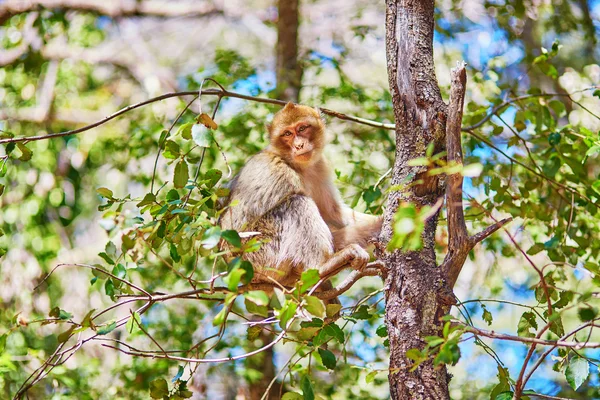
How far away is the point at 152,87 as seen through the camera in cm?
757

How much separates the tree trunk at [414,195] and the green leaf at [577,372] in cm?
56

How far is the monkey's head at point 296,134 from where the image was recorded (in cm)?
528

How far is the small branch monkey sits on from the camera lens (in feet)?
15.7

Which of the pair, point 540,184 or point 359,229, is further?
point 359,229

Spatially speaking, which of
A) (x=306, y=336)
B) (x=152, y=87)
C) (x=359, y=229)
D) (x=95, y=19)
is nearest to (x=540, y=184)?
(x=359, y=229)

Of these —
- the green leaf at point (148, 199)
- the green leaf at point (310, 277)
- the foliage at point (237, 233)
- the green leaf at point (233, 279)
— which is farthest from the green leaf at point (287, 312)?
the green leaf at point (148, 199)

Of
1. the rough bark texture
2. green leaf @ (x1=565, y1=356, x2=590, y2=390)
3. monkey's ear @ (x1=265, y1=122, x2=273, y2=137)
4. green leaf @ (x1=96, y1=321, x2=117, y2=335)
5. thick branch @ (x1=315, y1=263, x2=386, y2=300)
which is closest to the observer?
green leaf @ (x1=565, y1=356, x2=590, y2=390)

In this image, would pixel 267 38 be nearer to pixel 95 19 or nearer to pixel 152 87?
pixel 95 19

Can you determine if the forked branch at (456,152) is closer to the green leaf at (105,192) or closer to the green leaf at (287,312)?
the green leaf at (287,312)

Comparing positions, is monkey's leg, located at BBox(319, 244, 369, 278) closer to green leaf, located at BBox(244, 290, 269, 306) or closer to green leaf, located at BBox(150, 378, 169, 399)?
green leaf, located at BBox(150, 378, 169, 399)

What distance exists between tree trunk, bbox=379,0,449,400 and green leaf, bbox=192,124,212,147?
1.00 metres

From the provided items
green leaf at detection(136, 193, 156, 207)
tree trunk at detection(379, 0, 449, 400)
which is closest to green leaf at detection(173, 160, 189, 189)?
green leaf at detection(136, 193, 156, 207)

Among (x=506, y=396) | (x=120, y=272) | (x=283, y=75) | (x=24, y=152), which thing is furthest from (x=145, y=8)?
(x=506, y=396)

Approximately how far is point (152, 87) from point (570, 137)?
4.74m
